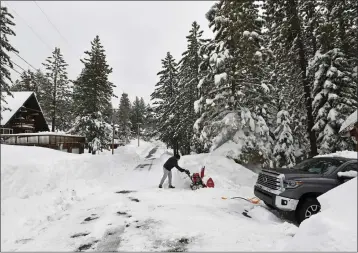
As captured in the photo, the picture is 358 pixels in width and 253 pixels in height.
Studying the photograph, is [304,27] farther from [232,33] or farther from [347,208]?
[347,208]

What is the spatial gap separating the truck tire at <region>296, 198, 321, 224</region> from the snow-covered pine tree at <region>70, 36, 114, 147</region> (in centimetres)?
2708

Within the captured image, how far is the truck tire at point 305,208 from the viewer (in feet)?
26.7

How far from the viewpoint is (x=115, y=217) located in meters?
7.71

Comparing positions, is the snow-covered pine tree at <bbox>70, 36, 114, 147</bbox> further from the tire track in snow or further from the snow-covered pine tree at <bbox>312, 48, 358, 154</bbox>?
the tire track in snow

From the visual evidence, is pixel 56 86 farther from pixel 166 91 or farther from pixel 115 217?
pixel 115 217

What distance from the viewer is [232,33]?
59.6ft

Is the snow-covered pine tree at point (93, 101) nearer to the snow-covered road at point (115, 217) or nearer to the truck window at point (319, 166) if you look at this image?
the snow-covered road at point (115, 217)

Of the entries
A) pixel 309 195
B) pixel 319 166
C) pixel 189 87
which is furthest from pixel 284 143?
pixel 309 195

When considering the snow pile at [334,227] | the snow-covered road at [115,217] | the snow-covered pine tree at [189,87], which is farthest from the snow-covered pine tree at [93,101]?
the snow pile at [334,227]

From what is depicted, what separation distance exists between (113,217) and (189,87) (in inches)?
1079

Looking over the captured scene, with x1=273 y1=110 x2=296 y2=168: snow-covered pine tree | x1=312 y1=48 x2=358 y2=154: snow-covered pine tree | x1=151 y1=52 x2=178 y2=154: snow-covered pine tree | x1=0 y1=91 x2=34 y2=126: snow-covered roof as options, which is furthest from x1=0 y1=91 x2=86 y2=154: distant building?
x1=312 y1=48 x2=358 y2=154: snow-covered pine tree

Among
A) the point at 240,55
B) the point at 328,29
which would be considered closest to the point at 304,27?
the point at 328,29

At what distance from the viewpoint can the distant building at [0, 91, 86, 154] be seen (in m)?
26.7

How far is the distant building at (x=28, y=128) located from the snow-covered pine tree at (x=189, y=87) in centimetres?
1221
